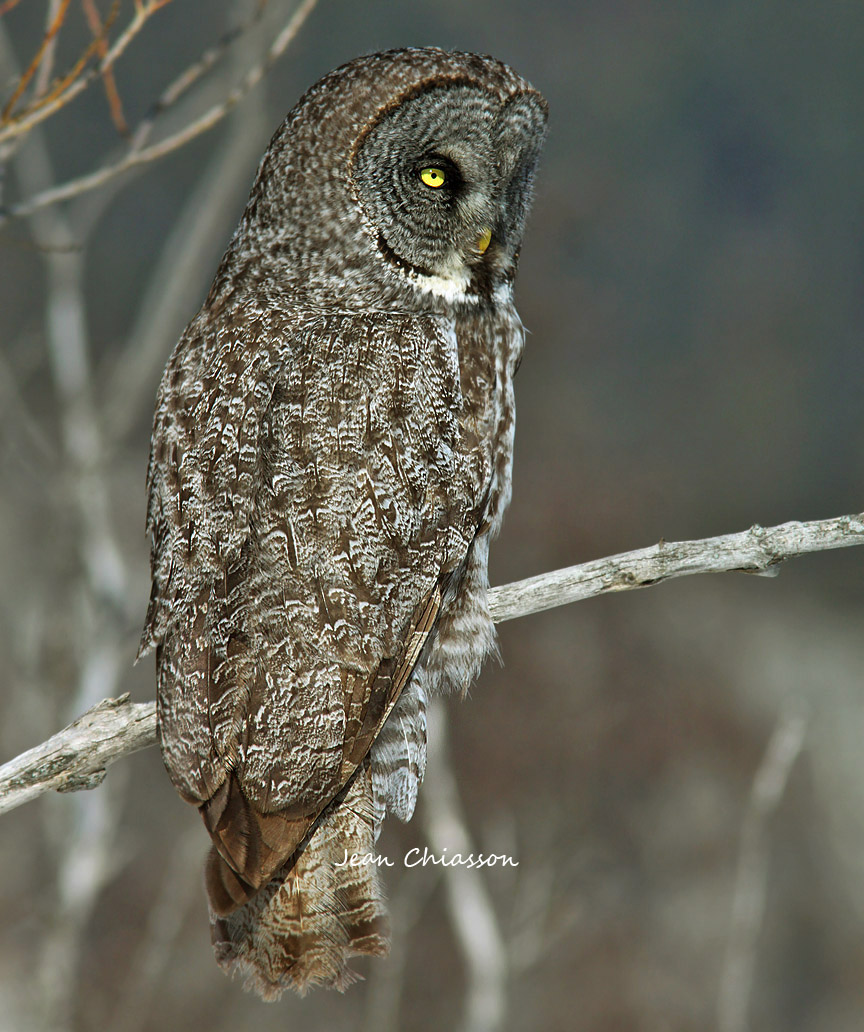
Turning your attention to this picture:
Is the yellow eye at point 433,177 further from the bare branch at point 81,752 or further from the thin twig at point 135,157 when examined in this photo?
the bare branch at point 81,752

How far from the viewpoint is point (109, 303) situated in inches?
552

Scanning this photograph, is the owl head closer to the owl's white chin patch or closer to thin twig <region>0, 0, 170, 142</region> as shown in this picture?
the owl's white chin patch

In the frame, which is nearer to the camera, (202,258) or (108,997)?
(202,258)

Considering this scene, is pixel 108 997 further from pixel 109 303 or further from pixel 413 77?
pixel 109 303

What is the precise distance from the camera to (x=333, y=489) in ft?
8.81

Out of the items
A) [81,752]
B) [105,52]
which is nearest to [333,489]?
[81,752]

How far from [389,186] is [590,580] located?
1260 mm

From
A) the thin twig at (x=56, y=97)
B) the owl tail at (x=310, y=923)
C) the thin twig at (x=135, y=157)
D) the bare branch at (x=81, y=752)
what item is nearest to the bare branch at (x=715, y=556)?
the owl tail at (x=310, y=923)

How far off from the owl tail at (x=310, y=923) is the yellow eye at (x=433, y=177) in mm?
1708

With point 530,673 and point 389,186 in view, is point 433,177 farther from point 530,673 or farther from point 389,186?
point 530,673

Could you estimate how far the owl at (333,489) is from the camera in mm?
2592

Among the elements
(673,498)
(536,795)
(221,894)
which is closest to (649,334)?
(673,498)

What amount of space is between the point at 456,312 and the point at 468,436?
0.42 meters

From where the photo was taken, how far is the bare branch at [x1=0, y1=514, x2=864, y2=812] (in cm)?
262
